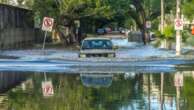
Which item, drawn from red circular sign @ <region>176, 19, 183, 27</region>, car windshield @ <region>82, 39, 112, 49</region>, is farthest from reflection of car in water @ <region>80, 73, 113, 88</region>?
red circular sign @ <region>176, 19, 183, 27</region>

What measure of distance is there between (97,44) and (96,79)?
38.1 feet

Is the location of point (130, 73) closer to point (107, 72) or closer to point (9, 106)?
point (107, 72)

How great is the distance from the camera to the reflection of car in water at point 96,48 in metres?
34.4

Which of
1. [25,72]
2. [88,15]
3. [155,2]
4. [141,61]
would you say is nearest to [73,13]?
[88,15]

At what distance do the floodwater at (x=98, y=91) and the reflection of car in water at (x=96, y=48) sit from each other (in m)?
7.78

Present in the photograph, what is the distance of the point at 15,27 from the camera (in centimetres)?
5625

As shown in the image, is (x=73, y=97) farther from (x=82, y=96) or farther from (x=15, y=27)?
(x=15, y=27)

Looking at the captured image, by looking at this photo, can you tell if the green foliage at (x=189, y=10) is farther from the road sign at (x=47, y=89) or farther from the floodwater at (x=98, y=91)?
the road sign at (x=47, y=89)

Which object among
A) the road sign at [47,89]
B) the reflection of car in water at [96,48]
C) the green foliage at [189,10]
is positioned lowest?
the road sign at [47,89]

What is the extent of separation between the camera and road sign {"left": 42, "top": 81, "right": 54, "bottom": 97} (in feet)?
58.3

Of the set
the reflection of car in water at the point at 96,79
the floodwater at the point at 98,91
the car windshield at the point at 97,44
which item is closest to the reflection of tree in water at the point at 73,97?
the floodwater at the point at 98,91

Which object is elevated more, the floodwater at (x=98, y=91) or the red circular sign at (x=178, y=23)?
the red circular sign at (x=178, y=23)

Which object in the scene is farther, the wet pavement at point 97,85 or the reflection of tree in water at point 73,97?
the wet pavement at point 97,85

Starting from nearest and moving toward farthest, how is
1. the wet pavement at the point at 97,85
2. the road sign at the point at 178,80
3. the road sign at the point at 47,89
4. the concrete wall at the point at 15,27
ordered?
the wet pavement at the point at 97,85 → the road sign at the point at 47,89 → the road sign at the point at 178,80 → the concrete wall at the point at 15,27
